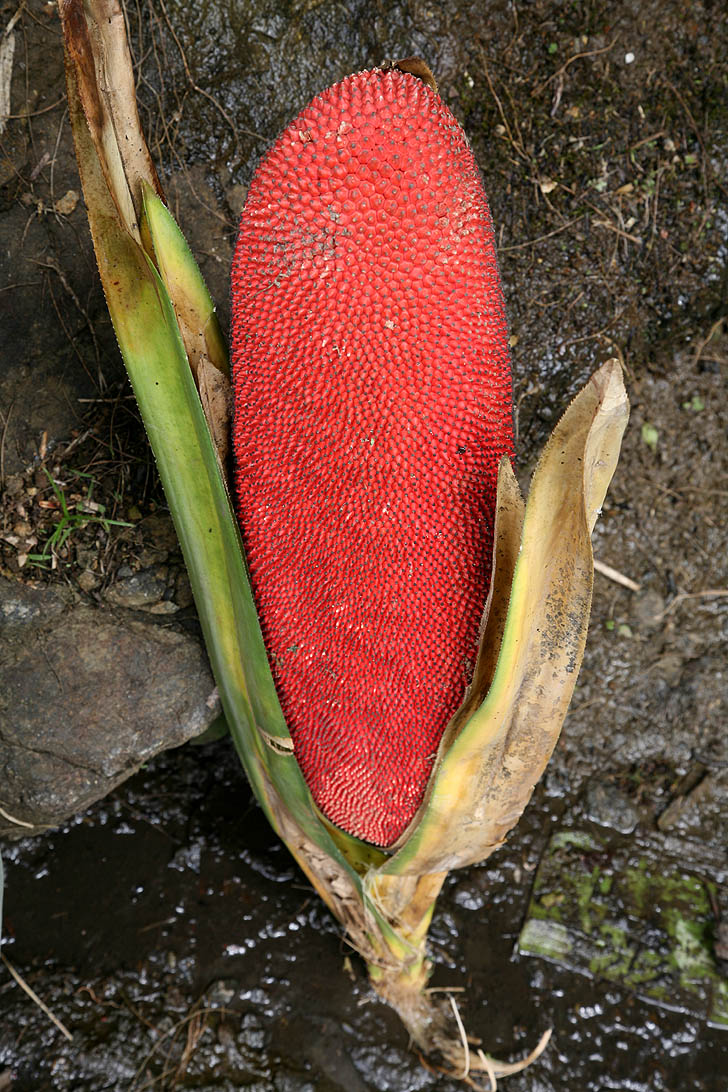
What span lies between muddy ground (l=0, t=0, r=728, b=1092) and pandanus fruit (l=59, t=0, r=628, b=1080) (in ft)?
1.02

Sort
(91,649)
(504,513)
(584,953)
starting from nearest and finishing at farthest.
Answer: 1. (504,513)
2. (91,649)
3. (584,953)

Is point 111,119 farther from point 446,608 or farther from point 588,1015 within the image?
point 588,1015

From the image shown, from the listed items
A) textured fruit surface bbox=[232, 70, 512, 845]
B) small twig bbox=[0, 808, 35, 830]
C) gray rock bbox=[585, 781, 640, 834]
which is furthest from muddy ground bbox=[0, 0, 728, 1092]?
textured fruit surface bbox=[232, 70, 512, 845]

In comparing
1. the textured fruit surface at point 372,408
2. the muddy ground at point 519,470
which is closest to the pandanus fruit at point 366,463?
the textured fruit surface at point 372,408

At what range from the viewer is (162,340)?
0.96 m

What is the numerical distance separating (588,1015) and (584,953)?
100 millimetres

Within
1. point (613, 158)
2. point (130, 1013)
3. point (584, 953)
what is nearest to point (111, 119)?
point (613, 158)

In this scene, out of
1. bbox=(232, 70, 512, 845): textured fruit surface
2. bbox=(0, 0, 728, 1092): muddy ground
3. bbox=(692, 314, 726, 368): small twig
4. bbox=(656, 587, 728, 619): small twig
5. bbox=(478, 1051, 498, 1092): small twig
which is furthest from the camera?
bbox=(656, 587, 728, 619): small twig

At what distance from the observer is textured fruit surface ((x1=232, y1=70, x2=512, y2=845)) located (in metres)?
0.71

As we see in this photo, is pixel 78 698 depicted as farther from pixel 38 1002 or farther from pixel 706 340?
pixel 706 340

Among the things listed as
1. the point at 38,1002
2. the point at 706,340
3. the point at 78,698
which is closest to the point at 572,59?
the point at 706,340

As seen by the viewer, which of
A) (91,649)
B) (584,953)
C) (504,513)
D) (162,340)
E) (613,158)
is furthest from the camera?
(584,953)

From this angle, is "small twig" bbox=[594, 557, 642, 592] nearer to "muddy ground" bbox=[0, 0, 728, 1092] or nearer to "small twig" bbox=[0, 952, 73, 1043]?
"muddy ground" bbox=[0, 0, 728, 1092]

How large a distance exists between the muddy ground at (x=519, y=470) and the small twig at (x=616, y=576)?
11mm
